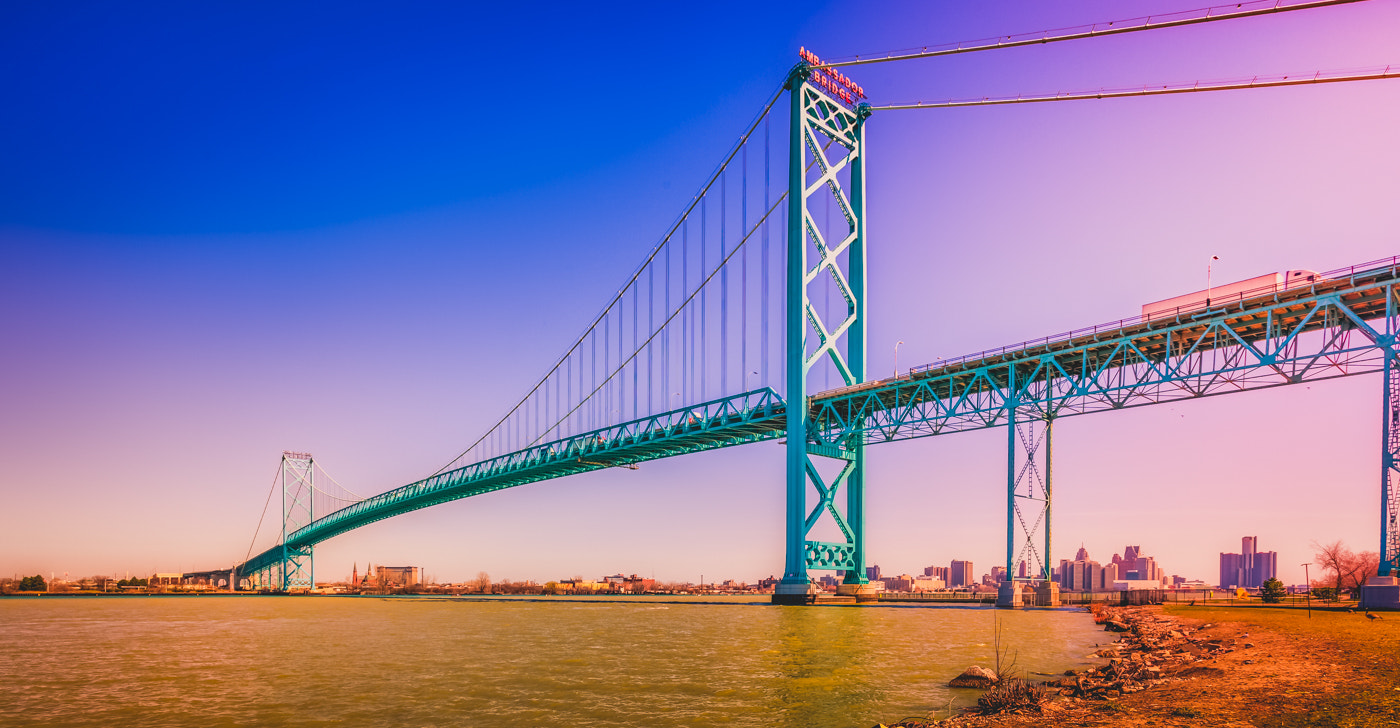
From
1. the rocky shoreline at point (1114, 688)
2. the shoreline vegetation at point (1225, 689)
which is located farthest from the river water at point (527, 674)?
the shoreline vegetation at point (1225, 689)

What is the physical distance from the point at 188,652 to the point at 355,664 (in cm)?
814

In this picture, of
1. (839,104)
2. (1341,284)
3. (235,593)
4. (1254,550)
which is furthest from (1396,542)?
(235,593)

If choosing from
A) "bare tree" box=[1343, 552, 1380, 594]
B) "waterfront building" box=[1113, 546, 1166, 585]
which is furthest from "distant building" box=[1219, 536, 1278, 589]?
"bare tree" box=[1343, 552, 1380, 594]

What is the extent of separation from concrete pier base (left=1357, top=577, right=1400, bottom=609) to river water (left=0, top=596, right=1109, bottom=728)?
7220 millimetres

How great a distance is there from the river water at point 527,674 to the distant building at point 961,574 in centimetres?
11064

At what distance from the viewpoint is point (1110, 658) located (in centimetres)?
1788

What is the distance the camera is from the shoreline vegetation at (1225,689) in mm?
9430

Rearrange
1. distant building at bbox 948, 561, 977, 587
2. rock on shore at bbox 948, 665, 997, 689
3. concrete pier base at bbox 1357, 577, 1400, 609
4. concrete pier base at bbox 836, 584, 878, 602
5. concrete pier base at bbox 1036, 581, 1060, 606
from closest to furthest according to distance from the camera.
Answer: rock on shore at bbox 948, 665, 997, 689 → concrete pier base at bbox 1357, 577, 1400, 609 → concrete pier base at bbox 1036, 581, 1060, 606 → concrete pier base at bbox 836, 584, 878, 602 → distant building at bbox 948, 561, 977, 587

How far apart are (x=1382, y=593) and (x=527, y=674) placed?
74.2ft

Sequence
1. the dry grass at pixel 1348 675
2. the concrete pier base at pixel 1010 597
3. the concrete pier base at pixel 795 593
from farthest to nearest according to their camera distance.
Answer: the concrete pier base at pixel 795 593, the concrete pier base at pixel 1010 597, the dry grass at pixel 1348 675

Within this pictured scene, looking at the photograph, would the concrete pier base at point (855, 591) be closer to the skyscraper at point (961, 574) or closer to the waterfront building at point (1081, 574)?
the waterfront building at point (1081, 574)

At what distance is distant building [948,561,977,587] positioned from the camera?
136 meters

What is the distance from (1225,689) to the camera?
37.3ft

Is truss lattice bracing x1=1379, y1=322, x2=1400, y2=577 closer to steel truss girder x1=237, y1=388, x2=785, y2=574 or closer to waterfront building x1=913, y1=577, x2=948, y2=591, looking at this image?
steel truss girder x1=237, y1=388, x2=785, y2=574
